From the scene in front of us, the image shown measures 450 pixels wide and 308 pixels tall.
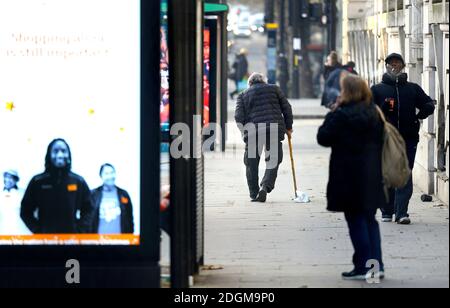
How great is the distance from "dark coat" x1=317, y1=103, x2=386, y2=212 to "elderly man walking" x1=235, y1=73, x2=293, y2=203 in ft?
19.7

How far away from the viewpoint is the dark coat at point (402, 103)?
1352 centimetres

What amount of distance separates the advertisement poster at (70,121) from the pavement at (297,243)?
1.22 m

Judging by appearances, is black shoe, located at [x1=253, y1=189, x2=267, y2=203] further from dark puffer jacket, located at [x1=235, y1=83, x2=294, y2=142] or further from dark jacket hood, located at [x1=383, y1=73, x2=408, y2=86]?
dark jacket hood, located at [x1=383, y1=73, x2=408, y2=86]

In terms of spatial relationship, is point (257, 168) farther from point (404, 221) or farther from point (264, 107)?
point (404, 221)

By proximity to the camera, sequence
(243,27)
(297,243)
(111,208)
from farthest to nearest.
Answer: (243,27) → (297,243) → (111,208)

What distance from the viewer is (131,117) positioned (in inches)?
363

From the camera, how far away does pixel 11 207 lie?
9367 millimetres

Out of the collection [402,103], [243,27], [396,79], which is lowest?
[402,103]

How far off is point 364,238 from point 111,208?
212cm

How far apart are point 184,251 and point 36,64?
1637 millimetres

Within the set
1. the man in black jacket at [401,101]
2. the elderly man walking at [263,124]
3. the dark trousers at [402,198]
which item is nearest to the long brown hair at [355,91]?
the man in black jacket at [401,101]

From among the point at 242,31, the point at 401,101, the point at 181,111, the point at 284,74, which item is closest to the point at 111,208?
the point at 181,111

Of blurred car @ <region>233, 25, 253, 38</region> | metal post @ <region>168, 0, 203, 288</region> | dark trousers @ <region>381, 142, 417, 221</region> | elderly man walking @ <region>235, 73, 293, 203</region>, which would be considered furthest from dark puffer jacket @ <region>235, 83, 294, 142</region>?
blurred car @ <region>233, 25, 253, 38</region>

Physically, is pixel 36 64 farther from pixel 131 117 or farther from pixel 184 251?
pixel 184 251
